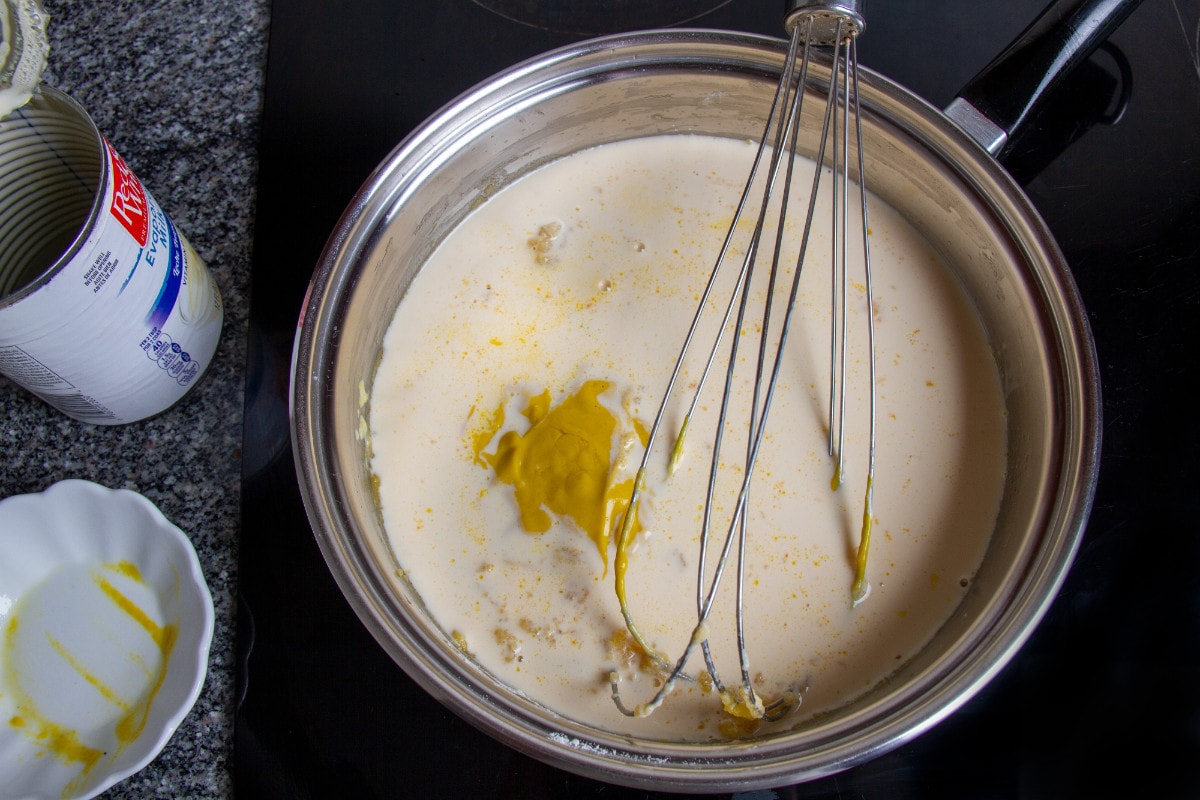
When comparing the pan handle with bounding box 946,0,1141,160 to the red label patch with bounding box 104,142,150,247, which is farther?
the pan handle with bounding box 946,0,1141,160

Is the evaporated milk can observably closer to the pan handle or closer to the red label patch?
the red label patch

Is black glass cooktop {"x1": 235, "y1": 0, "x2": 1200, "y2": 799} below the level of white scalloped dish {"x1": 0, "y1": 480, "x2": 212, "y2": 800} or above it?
above

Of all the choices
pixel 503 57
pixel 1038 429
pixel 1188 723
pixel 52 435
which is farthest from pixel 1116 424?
pixel 52 435

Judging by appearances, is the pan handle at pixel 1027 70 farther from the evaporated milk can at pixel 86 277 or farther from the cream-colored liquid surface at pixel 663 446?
the evaporated milk can at pixel 86 277

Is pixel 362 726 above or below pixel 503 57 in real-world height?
below

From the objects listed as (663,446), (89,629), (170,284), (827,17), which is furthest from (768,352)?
(89,629)

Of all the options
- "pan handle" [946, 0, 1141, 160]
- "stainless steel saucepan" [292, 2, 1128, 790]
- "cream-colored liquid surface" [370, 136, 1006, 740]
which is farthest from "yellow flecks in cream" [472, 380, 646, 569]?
"pan handle" [946, 0, 1141, 160]

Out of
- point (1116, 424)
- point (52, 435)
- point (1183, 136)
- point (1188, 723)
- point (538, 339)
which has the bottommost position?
point (52, 435)

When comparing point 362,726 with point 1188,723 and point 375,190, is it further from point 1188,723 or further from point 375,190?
point 1188,723
